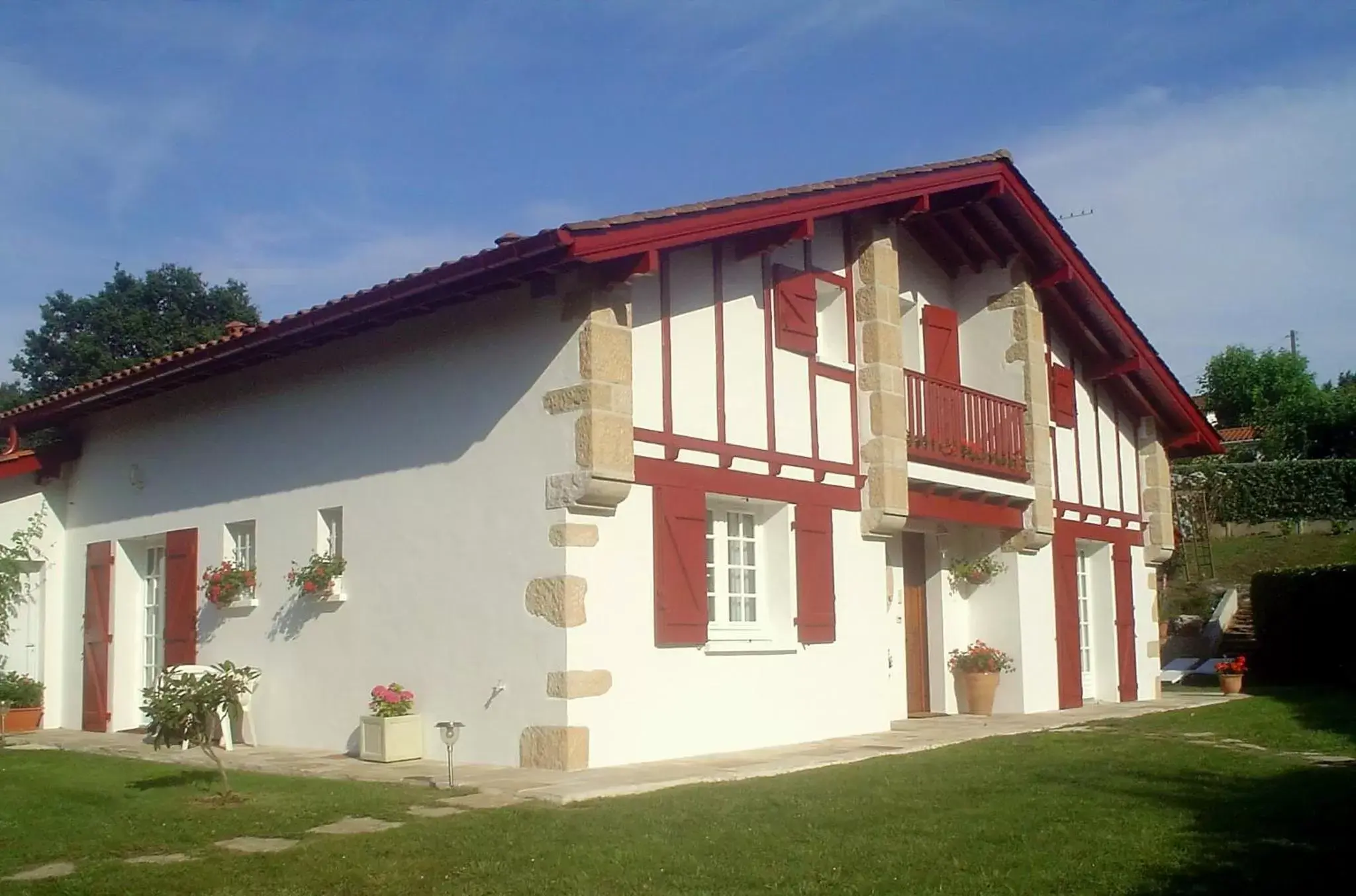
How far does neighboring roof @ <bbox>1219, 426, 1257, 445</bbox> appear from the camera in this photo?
50.5m

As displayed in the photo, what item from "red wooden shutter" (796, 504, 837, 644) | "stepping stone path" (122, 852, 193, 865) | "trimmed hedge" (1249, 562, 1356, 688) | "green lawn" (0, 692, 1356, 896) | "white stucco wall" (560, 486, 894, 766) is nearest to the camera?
"green lawn" (0, 692, 1356, 896)

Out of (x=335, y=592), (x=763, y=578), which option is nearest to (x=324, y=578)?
(x=335, y=592)

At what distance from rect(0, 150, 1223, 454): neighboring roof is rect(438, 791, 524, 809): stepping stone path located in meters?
3.53

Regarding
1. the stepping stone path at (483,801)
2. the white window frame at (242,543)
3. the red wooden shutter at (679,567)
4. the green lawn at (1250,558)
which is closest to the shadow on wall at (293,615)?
the white window frame at (242,543)

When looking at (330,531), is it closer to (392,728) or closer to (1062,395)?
(392,728)

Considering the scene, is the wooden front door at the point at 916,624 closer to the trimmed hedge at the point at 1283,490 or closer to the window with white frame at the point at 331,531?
the window with white frame at the point at 331,531

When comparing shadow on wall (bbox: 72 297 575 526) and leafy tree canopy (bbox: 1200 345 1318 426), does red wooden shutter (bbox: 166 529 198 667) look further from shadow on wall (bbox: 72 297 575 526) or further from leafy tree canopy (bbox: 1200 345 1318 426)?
leafy tree canopy (bbox: 1200 345 1318 426)

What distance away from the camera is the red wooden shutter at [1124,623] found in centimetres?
1686

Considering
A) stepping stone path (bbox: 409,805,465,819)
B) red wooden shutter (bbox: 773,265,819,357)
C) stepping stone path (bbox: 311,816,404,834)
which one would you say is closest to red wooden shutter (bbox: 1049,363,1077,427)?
red wooden shutter (bbox: 773,265,819,357)

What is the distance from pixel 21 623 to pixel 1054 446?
12.3 m

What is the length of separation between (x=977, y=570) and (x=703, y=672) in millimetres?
5369

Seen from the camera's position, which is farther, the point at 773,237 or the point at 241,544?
the point at 241,544

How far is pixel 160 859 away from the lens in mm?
6289

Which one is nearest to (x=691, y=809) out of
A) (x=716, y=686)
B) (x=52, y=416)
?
(x=716, y=686)
